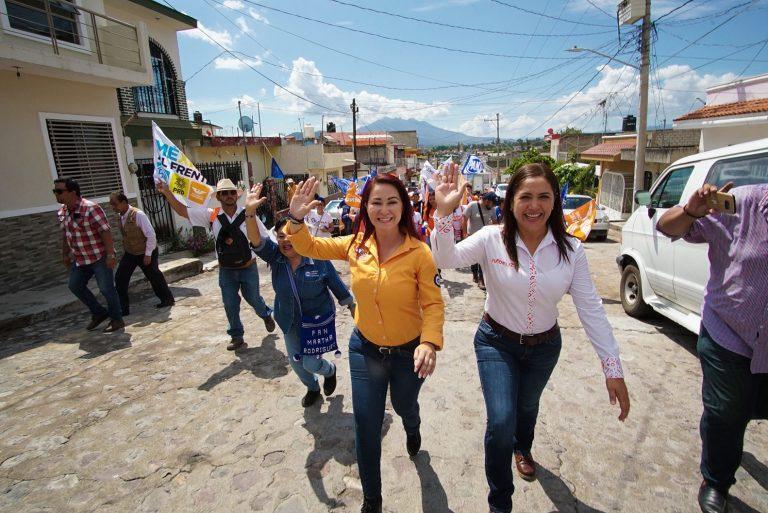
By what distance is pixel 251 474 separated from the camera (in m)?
2.83

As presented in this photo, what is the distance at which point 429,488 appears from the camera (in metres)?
2.65

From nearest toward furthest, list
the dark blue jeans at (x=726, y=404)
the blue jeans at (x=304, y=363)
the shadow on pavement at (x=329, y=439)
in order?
the dark blue jeans at (x=726, y=404) → the shadow on pavement at (x=329, y=439) → the blue jeans at (x=304, y=363)

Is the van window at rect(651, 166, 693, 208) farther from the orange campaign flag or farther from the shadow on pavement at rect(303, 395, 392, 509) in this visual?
the shadow on pavement at rect(303, 395, 392, 509)

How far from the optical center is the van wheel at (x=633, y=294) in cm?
539

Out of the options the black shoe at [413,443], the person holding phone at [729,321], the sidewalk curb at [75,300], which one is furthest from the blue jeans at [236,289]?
the person holding phone at [729,321]

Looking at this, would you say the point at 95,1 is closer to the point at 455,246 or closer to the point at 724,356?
the point at 455,246

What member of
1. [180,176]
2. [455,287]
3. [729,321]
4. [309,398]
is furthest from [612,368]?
[180,176]

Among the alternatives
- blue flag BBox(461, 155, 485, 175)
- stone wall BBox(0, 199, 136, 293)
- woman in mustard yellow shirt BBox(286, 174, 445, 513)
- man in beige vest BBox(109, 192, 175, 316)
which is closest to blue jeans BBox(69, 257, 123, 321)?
man in beige vest BBox(109, 192, 175, 316)

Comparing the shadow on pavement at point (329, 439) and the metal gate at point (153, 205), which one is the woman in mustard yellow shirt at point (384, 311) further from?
the metal gate at point (153, 205)

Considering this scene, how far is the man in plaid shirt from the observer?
521 centimetres

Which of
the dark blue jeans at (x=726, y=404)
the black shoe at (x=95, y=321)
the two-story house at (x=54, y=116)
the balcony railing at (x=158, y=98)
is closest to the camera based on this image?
the dark blue jeans at (x=726, y=404)

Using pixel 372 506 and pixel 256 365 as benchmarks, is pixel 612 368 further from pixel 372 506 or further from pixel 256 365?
pixel 256 365

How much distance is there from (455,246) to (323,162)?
2388cm

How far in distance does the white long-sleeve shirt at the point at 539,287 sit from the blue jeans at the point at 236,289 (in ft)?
10.2
